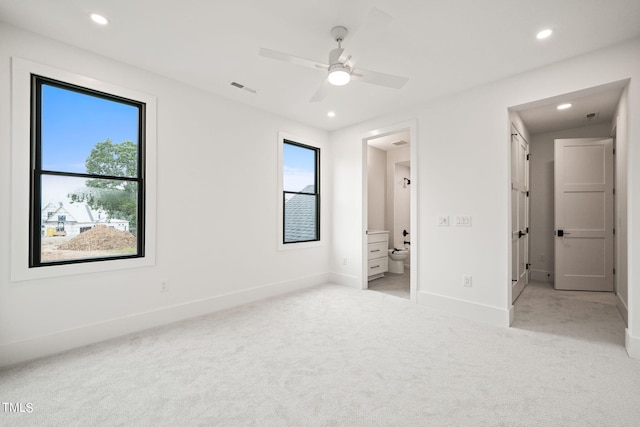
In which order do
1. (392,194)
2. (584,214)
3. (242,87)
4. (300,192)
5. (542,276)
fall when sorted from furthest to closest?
(392,194)
(542,276)
(300,192)
(584,214)
(242,87)

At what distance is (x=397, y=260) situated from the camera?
5574 mm

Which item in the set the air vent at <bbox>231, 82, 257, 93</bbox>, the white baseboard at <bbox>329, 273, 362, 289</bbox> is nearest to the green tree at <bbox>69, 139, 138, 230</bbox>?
the air vent at <bbox>231, 82, 257, 93</bbox>

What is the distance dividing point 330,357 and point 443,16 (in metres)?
2.77

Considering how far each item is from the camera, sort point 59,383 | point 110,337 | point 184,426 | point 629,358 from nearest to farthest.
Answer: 1. point 184,426
2. point 59,383
3. point 629,358
4. point 110,337

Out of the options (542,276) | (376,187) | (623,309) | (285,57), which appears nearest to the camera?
(285,57)

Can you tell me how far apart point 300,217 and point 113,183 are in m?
2.52

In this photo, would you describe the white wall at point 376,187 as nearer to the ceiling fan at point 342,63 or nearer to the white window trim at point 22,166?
the ceiling fan at point 342,63

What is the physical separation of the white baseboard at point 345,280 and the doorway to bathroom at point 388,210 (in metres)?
0.27

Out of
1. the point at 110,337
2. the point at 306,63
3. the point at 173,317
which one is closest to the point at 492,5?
the point at 306,63

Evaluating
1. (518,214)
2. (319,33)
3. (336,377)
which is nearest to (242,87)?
(319,33)

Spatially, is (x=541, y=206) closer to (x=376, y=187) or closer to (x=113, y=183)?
(x=376, y=187)

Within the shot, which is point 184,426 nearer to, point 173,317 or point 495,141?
point 173,317

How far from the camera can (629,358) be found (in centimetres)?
231

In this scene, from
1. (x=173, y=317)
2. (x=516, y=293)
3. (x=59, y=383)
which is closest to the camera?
(x=59, y=383)
